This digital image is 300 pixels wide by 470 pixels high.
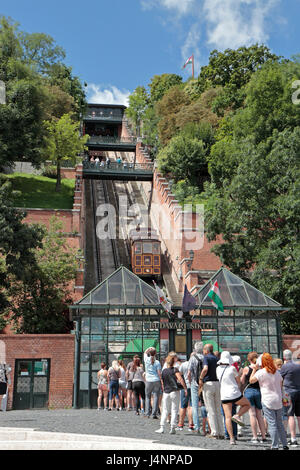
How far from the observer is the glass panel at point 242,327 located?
18.7m

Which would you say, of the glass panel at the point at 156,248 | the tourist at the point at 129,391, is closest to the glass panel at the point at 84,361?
the tourist at the point at 129,391

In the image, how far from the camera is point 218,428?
31.9ft

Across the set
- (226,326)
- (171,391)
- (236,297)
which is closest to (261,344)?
(226,326)

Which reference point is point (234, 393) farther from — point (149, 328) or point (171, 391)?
point (149, 328)

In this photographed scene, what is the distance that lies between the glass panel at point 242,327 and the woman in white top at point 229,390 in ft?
30.7

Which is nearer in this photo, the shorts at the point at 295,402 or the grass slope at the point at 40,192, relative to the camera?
the shorts at the point at 295,402

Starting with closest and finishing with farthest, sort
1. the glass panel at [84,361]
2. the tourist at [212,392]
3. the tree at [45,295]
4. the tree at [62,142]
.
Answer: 1. the tourist at [212,392]
2. the glass panel at [84,361]
3. the tree at [45,295]
4. the tree at [62,142]

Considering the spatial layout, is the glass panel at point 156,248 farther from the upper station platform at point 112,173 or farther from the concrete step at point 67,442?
the concrete step at point 67,442

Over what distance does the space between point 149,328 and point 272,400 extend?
34.5 feet

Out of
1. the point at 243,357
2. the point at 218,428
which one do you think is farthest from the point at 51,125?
the point at 218,428

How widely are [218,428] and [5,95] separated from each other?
33825 millimetres

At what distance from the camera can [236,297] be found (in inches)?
756

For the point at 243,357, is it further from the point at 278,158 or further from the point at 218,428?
the point at 278,158

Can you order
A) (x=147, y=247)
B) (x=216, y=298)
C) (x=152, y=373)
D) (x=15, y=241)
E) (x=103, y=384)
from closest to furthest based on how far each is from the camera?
1. (x=152, y=373)
2. (x=103, y=384)
3. (x=216, y=298)
4. (x=15, y=241)
5. (x=147, y=247)
